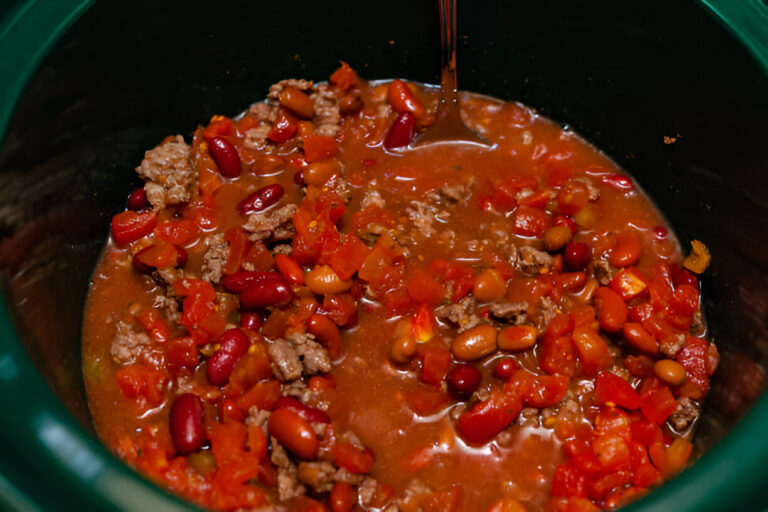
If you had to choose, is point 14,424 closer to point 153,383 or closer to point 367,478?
point 153,383

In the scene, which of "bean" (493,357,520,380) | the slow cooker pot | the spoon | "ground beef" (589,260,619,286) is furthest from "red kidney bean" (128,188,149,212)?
"ground beef" (589,260,619,286)

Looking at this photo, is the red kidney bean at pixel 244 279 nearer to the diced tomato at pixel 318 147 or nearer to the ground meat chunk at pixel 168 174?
the ground meat chunk at pixel 168 174

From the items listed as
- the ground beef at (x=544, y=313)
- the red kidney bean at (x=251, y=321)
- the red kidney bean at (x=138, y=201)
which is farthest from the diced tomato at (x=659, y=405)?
the red kidney bean at (x=138, y=201)

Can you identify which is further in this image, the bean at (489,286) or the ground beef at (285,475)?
the bean at (489,286)

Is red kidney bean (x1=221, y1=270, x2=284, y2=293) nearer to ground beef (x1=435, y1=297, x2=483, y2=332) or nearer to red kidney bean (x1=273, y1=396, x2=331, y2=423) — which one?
red kidney bean (x1=273, y1=396, x2=331, y2=423)

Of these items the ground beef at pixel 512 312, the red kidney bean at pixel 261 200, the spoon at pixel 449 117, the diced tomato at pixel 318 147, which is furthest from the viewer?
the spoon at pixel 449 117

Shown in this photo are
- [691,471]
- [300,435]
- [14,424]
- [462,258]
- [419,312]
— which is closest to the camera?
[691,471]

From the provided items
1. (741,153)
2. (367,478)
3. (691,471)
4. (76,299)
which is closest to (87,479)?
(367,478)
